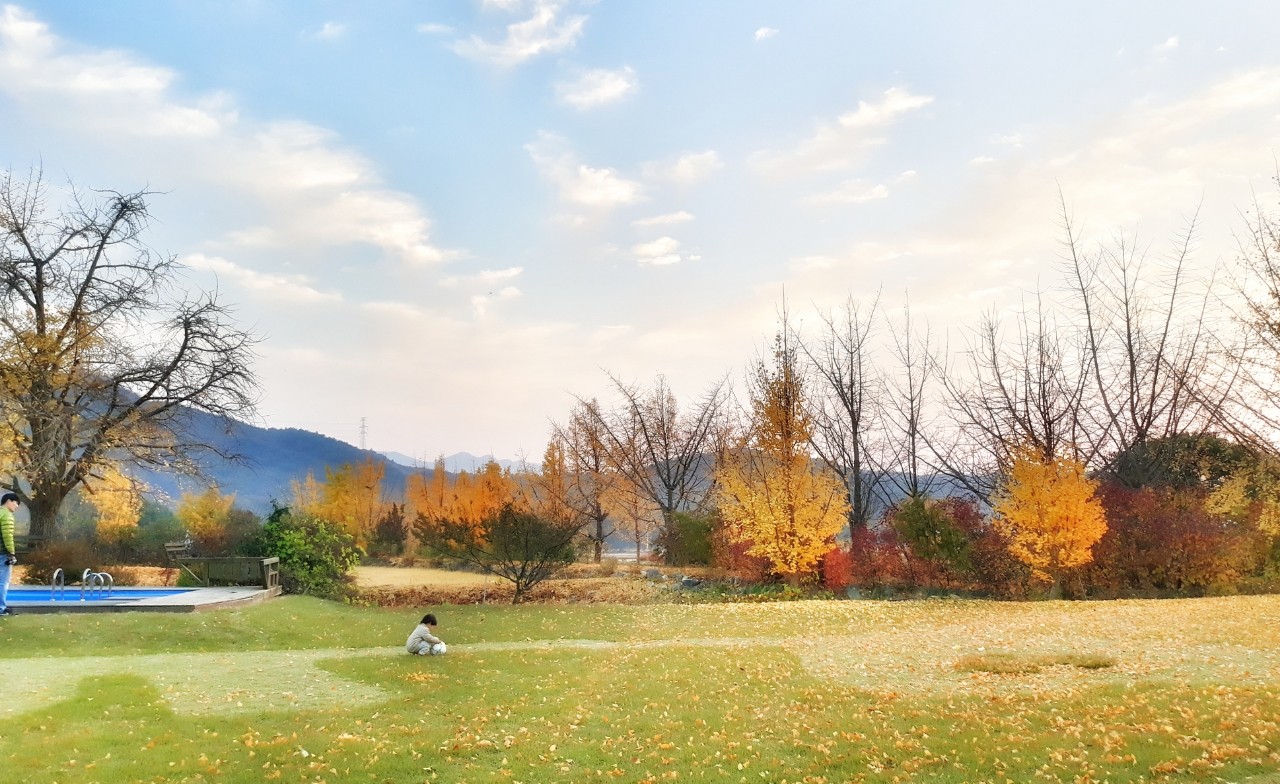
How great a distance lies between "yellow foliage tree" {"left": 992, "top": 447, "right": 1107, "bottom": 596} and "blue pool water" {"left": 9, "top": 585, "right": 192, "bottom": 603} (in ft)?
70.8

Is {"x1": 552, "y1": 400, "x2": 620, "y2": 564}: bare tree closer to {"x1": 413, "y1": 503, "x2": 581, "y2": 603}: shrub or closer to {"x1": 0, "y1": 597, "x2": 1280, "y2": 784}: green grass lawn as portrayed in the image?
{"x1": 413, "y1": 503, "x2": 581, "y2": 603}: shrub

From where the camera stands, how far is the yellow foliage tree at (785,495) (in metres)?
22.8

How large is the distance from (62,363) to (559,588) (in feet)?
49.1

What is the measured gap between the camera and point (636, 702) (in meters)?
8.99

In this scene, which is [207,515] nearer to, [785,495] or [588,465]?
[588,465]

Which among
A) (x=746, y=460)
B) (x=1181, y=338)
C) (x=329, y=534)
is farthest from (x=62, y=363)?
(x=1181, y=338)

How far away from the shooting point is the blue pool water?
1614 cm

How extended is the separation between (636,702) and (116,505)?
91.1 ft

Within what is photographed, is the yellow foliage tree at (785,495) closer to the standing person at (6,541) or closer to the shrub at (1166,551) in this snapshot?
the shrub at (1166,551)

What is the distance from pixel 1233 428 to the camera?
24.0m

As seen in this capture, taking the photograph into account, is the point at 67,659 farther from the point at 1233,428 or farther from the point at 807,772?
the point at 1233,428

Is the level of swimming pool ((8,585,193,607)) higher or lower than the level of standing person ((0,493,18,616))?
lower

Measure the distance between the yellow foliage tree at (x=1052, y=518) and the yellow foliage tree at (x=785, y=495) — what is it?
15.6 ft

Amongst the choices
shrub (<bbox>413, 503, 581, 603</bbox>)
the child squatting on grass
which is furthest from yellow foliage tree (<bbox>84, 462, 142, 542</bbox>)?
the child squatting on grass
